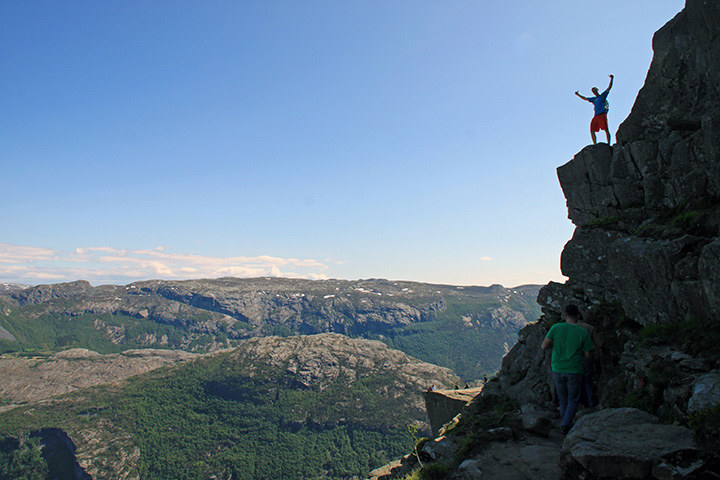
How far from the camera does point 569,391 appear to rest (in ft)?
36.8

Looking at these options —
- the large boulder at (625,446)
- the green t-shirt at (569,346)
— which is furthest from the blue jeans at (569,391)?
the large boulder at (625,446)

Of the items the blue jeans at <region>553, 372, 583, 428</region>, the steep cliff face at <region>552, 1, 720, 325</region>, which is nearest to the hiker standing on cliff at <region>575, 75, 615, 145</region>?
the steep cliff face at <region>552, 1, 720, 325</region>

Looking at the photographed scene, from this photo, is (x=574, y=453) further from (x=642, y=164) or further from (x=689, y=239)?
(x=642, y=164)

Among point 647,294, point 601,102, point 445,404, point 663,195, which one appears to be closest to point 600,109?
point 601,102

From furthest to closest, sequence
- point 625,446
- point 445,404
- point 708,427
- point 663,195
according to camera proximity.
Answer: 1. point 445,404
2. point 663,195
3. point 625,446
4. point 708,427

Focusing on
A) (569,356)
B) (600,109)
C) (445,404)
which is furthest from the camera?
(445,404)

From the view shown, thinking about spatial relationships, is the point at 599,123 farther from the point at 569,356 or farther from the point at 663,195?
the point at 569,356

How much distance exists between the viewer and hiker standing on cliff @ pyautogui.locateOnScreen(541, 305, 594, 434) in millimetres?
11039

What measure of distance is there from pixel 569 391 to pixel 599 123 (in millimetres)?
16411

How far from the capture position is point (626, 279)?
546 inches

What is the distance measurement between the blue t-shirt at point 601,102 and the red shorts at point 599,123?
22cm

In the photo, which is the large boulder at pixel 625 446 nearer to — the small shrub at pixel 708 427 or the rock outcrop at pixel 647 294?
the rock outcrop at pixel 647 294

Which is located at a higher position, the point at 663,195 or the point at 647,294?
the point at 663,195

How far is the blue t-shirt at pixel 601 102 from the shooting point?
20078 millimetres
